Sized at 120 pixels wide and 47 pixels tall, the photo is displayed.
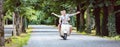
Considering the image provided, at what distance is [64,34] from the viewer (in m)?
23.7

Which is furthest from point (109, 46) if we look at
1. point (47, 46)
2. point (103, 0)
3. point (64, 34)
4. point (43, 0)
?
point (43, 0)

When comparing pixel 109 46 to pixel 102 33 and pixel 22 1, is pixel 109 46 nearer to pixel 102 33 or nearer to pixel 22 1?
pixel 22 1

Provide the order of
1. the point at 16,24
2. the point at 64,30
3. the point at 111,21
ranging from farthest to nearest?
the point at 16,24 < the point at 111,21 < the point at 64,30

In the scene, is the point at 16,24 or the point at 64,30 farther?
the point at 16,24

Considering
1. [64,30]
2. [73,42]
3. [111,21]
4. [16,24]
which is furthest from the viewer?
[16,24]

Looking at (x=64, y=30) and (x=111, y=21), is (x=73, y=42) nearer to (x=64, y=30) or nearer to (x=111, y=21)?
(x=64, y=30)

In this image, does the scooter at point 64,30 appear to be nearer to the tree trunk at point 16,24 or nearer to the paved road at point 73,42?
the paved road at point 73,42

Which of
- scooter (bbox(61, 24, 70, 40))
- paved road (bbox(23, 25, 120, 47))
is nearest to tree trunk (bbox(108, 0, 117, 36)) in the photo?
paved road (bbox(23, 25, 120, 47))

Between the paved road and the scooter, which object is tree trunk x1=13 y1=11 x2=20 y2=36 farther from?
the scooter

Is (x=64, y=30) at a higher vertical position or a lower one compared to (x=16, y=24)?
lower

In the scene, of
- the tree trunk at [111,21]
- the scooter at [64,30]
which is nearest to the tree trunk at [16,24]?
the tree trunk at [111,21]

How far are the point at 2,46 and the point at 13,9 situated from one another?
502 inches

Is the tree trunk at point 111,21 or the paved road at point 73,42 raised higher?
the tree trunk at point 111,21

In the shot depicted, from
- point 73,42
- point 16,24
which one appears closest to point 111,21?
point 16,24
